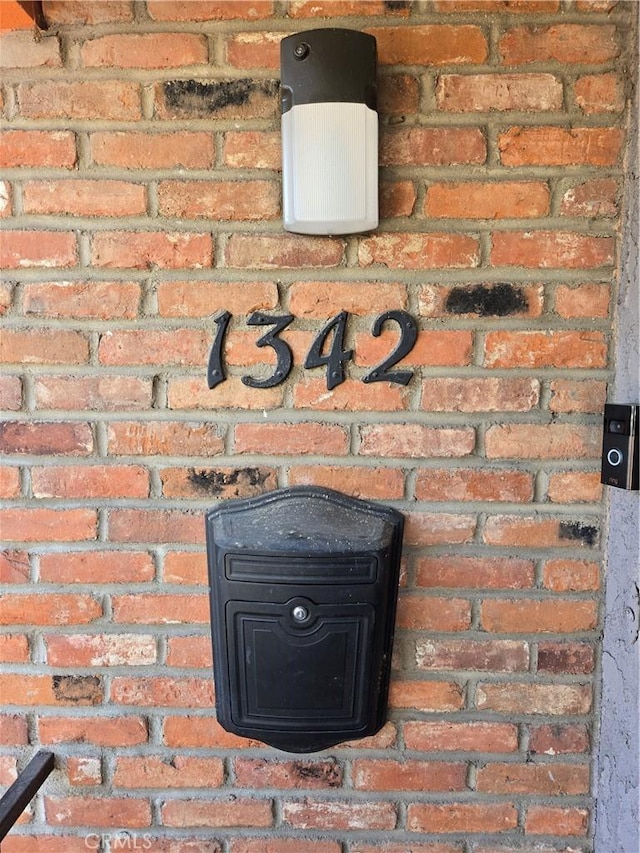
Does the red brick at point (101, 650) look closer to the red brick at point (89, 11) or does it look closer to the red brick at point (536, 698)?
the red brick at point (536, 698)

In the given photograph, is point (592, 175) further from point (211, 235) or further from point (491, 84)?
point (211, 235)

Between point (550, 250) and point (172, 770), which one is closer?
point (550, 250)

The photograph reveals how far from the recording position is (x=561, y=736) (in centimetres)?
133

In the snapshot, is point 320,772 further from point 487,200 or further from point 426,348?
point 487,200

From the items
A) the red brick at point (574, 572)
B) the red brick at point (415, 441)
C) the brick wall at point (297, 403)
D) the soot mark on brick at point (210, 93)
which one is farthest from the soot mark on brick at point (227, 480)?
the soot mark on brick at point (210, 93)

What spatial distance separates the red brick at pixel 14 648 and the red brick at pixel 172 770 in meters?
0.31

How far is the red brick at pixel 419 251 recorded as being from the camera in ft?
4.09

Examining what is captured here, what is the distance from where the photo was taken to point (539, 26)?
3.95ft

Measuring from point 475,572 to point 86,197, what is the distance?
3.67ft

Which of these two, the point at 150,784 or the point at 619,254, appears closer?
the point at 619,254

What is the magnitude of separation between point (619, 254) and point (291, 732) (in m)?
1.18

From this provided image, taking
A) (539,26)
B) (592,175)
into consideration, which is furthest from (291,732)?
(539,26)

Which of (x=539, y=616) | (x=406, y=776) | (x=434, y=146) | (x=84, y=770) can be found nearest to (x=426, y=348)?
(x=434, y=146)

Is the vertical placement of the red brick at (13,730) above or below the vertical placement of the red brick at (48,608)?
below
